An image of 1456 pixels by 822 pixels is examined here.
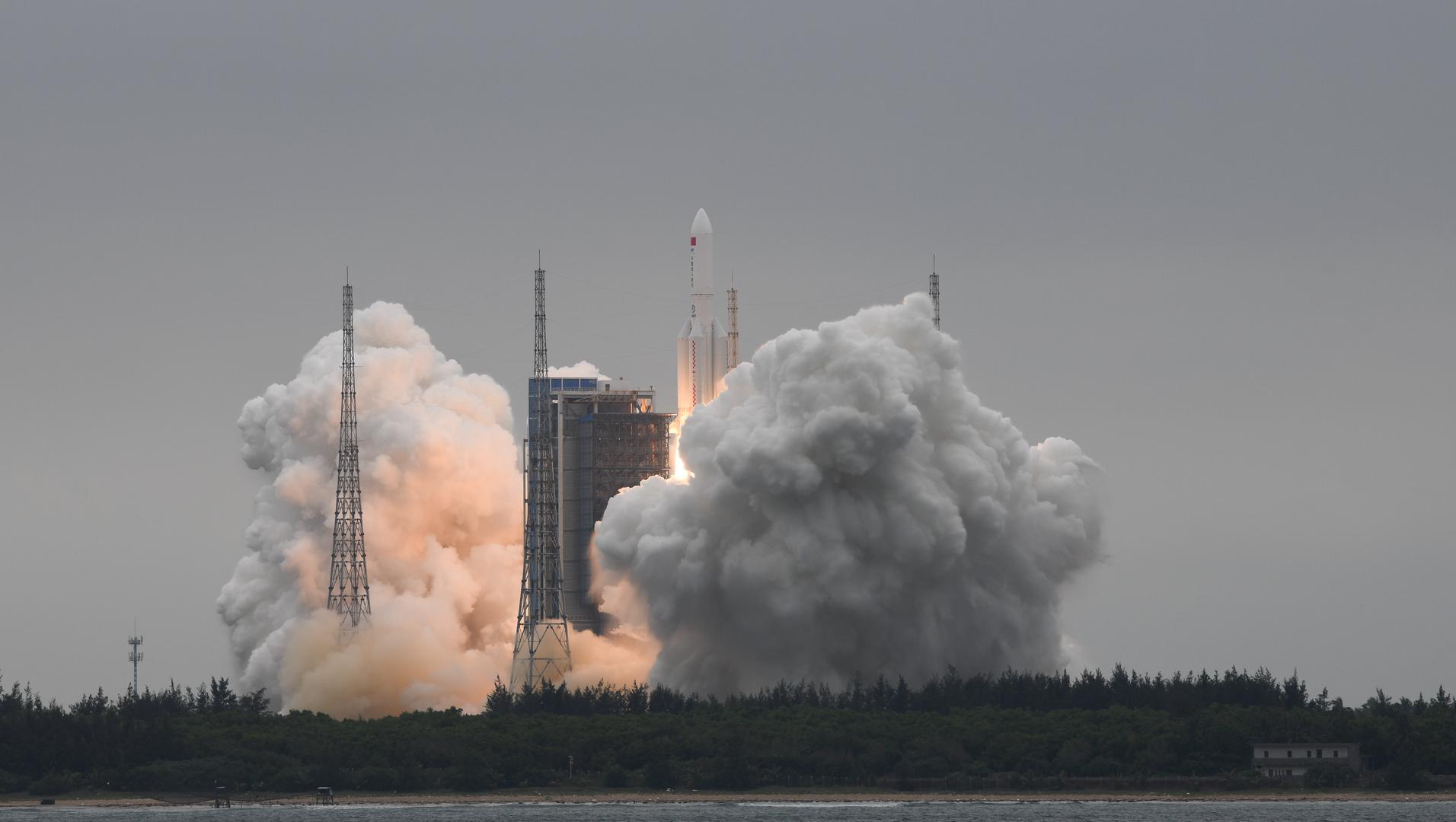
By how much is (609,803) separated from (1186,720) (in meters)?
21.0

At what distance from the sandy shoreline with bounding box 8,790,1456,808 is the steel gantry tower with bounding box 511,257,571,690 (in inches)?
391

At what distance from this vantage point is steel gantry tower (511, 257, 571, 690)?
6506 inches

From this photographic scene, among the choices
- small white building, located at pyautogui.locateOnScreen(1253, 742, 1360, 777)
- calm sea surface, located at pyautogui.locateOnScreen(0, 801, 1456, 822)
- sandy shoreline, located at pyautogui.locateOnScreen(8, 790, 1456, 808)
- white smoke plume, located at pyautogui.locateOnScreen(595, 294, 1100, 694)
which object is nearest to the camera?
calm sea surface, located at pyautogui.locateOnScreen(0, 801, 1456, 822)

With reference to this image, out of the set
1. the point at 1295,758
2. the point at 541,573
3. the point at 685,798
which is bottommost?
the point at 685,798

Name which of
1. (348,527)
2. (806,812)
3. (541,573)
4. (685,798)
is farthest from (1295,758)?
(348,527)

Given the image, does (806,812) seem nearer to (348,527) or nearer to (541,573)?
(541,573)

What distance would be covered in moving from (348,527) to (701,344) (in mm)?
15337

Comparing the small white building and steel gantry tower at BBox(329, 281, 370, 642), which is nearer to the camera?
the small white building

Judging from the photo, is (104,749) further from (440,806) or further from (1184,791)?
(1184,791)

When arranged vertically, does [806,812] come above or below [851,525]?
below

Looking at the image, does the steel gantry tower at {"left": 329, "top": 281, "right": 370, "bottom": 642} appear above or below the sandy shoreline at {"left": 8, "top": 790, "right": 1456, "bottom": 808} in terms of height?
above

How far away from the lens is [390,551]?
6929 inches

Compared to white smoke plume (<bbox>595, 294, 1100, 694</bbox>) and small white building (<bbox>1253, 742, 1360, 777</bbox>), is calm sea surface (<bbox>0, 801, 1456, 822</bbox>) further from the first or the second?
white smoke plume (<bbox>595, 294, 1100, 694</bbox>)

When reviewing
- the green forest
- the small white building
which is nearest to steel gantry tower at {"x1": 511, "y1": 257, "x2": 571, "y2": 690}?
the green forest
